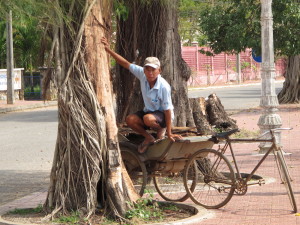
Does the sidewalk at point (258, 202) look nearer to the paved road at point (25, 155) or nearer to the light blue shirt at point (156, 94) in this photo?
the paved road at point (25, 155)

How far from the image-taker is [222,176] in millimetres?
8633

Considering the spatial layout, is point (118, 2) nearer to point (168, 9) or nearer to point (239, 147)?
point (168, 9)

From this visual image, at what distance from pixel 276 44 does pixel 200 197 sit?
53.6ft

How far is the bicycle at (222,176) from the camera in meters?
8.08

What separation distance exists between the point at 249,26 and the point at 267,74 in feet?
36.7

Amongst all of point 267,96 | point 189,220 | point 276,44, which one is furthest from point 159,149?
point 276,44

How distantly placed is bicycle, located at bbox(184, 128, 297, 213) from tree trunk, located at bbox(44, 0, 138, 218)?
41.9 inches

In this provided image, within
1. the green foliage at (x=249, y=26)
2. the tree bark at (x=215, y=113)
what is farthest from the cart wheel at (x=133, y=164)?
the green foliage at (x=249, y=26)

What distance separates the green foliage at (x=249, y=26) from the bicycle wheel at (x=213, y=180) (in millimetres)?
15150

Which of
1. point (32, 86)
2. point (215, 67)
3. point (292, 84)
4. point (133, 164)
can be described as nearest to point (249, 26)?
point (292, 84)

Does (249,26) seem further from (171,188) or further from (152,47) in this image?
(171,188)

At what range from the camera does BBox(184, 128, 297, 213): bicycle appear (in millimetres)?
8078

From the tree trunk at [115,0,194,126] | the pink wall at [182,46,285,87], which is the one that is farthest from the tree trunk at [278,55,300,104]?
the pink wall at [182,46,285,87]

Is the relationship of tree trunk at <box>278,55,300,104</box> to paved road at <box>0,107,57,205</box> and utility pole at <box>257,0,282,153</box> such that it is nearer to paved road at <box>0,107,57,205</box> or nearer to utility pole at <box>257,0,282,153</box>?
paved road at <box>0,107,57,205</box>
